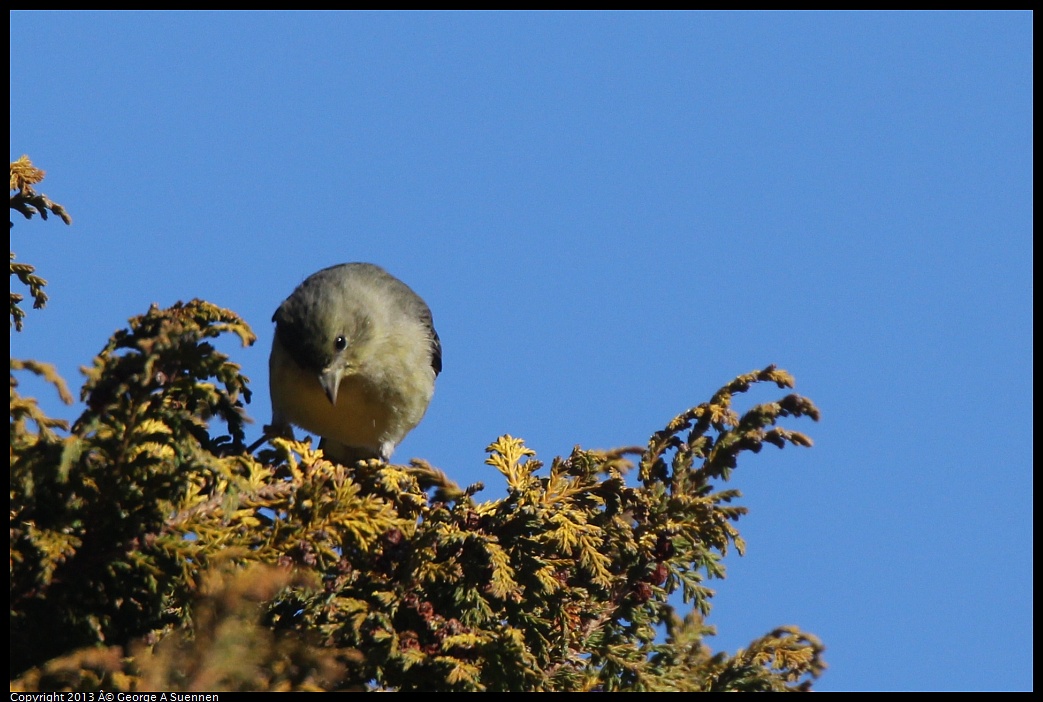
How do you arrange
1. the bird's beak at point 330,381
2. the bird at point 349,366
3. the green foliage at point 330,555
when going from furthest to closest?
1. the bird at point 349,366
2. the bird's beak at point 330,381
3. the green foliage at point 330,555

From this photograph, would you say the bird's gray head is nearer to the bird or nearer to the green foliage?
the bird

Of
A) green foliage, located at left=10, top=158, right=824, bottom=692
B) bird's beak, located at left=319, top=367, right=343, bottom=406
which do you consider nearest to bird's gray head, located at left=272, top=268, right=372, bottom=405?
bird's beak, located at left=319, top=367, right=343, bottom=406

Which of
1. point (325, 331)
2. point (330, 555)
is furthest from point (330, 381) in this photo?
point (330, 555)

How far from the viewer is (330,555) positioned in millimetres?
3508

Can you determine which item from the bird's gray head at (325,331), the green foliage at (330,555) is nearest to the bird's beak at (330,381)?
the bird's gray head at (325,331)

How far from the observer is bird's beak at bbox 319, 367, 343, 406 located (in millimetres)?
6182

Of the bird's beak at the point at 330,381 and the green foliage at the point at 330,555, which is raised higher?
the bird's beak at the point at 330,381

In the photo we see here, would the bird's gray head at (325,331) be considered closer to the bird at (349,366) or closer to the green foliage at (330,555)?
the bird at (349,366)

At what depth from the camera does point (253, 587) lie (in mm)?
2883

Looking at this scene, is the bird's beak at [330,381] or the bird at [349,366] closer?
the bird's beak at [330,381]

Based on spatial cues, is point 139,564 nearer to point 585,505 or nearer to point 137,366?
point 137,366

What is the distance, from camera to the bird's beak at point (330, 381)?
20.3 feet

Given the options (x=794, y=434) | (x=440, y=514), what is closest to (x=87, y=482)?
(x=440, y=514)
